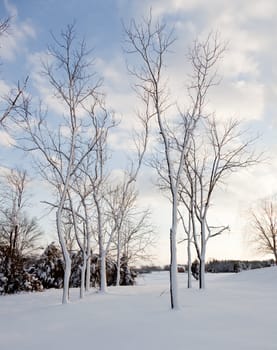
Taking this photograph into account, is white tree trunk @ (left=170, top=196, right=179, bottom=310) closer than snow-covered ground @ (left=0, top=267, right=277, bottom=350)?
No

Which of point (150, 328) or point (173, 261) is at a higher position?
point (173, 261)

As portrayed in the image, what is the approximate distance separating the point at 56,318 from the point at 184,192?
11451mm

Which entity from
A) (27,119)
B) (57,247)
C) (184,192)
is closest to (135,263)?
(57,247)

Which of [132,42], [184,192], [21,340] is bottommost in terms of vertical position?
[21,340]

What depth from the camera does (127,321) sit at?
344 inches

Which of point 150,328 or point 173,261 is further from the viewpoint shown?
point 173,261

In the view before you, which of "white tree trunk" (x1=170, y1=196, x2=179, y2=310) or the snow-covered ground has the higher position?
"white tree trunk" (x1=170, y1=196, x2=179, y2=310)

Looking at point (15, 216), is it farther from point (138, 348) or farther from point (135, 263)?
point (138, 348)

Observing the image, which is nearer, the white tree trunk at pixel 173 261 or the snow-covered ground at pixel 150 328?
the snow-covered ground at pixel 150 328

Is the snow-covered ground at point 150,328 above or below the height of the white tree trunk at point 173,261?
below

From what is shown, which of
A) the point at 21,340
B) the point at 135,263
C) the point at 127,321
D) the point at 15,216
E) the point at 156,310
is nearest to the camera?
the point at 21,340

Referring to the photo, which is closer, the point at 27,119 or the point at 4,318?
the point at 4,318

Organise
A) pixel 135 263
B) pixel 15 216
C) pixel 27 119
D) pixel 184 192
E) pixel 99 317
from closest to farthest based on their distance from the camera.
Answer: pixel 99 317, pixel 27 119, pixel 184 192, pixel 15 216, pixel 135 263

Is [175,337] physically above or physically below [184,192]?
below
